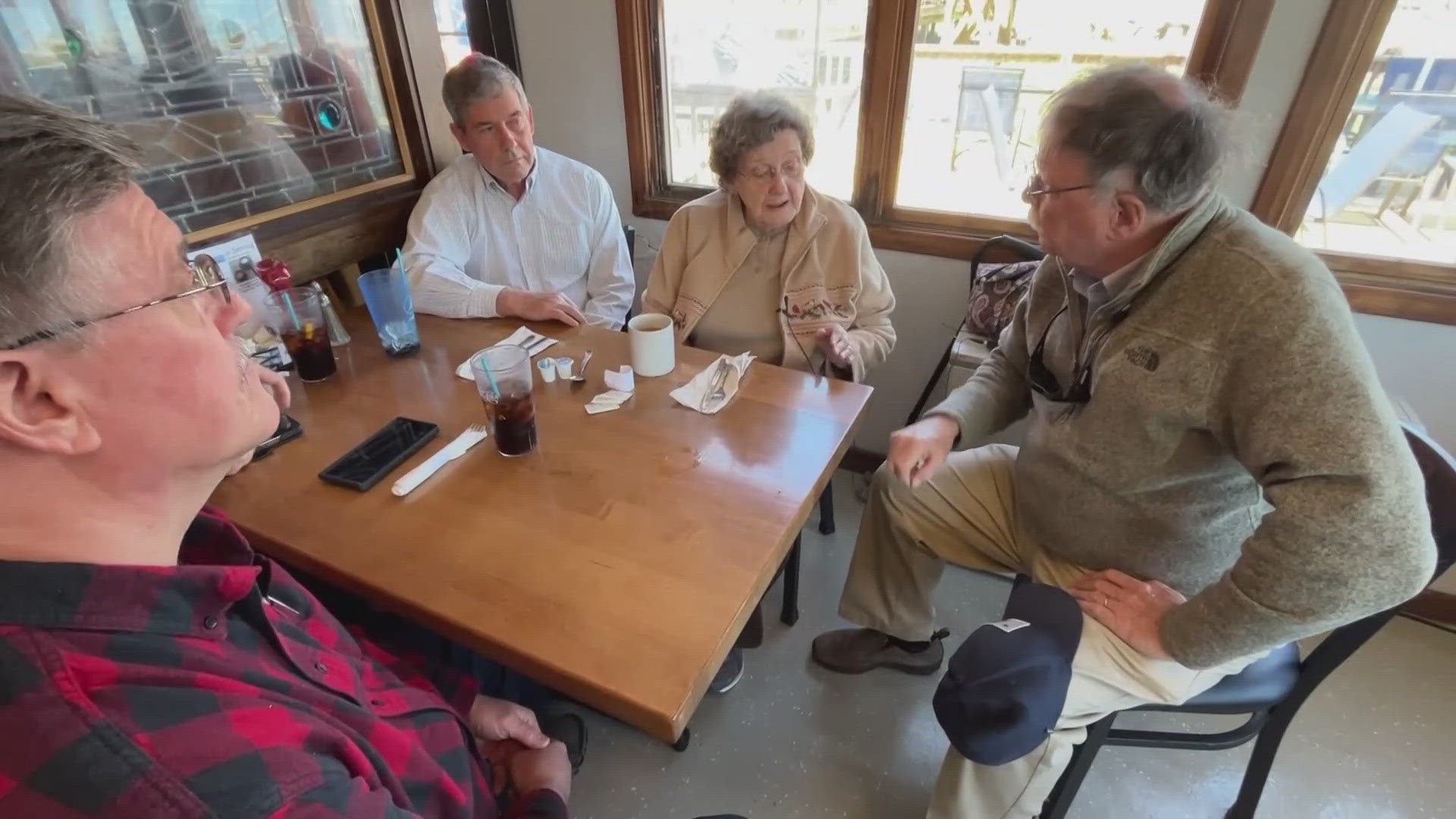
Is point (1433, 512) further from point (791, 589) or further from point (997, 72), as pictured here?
point (997, 72)

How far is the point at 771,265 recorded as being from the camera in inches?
68.2

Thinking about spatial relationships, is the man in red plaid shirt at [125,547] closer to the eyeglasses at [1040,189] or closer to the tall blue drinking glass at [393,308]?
the tall blue drinking glass at [393,308]

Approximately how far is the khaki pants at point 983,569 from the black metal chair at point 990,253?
53 cm

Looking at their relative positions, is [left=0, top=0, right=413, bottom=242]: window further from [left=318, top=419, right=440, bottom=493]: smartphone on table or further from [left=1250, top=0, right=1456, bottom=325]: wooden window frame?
[left=1250, top=0, right=1456, bottom=325]: wooden window frame

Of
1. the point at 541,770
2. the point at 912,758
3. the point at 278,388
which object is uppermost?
the point at 278,388

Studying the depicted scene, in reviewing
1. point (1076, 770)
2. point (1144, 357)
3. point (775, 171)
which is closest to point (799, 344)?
point (775, 171)

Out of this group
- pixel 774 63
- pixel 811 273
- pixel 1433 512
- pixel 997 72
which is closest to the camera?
pixel 1433 512

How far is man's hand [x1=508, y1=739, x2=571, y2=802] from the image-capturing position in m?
0.96

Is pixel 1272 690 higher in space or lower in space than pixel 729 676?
higher

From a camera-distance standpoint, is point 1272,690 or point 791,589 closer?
point 1272,690

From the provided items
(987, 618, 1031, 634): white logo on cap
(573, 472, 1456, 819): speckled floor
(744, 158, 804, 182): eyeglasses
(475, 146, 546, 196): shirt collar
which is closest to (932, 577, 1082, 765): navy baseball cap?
(987, 618, 1031, 634): white logo on cap

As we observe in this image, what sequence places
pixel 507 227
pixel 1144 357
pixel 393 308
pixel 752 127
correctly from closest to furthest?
pixel 1144 357 → pixel 393 308 → pixel 752 127 → pixel 507 227

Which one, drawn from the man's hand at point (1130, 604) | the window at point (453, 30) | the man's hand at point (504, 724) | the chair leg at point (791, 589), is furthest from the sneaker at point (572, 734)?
the window at point (453, 30)

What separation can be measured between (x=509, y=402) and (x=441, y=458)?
14cm
